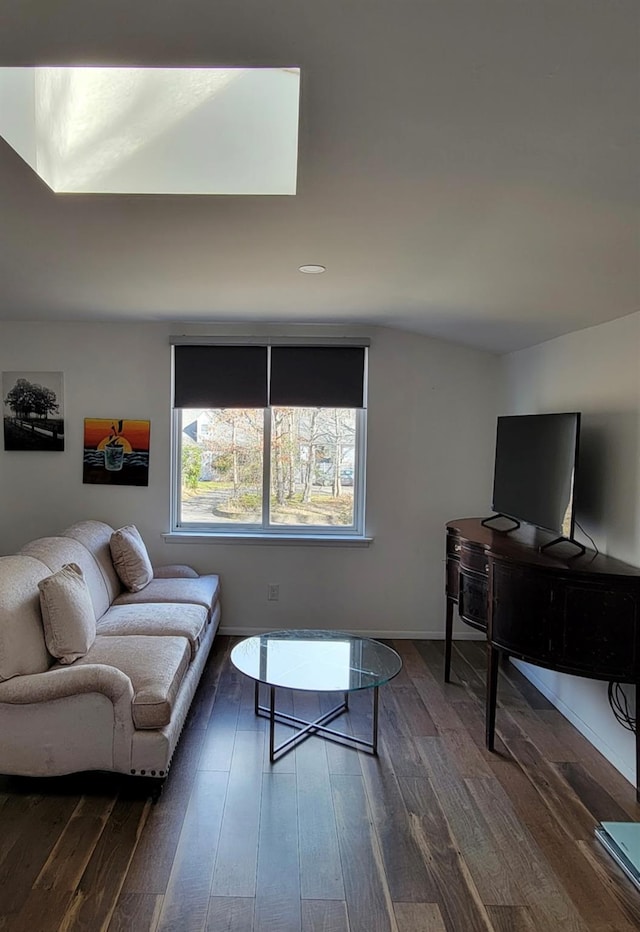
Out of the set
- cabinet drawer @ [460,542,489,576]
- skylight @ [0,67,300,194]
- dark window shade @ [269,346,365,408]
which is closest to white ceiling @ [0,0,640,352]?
skylight @ [0,67,300,194]

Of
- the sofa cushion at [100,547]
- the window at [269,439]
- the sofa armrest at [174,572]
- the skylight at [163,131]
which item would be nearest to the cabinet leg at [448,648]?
the window at [269,439]

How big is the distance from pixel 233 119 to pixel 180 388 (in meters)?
2.39

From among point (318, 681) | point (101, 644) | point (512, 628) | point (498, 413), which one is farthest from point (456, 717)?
point (498, 413)

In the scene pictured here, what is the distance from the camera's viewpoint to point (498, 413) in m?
4.20

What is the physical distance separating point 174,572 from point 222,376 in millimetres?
1431

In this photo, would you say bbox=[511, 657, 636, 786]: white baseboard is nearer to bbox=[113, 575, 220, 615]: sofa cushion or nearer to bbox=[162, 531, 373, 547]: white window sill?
bbox=[162, 531, 373, 547]: white window sill

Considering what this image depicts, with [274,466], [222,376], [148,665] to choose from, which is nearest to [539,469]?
[274,466]

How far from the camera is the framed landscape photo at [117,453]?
4156 mm

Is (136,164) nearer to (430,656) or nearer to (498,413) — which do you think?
(498,413)

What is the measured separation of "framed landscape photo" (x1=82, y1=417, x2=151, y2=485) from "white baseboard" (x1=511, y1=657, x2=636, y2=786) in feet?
9.22

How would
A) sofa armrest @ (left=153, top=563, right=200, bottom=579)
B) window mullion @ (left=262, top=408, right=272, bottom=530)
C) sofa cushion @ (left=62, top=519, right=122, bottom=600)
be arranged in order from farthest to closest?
window mullion @ (left=262, top=408, right=272, bottom=530), sofa armrest @ (left=153, top=563, right=200, bottom=579), sofa cushion @ (left=62, top=519, right=122, bottom=600)

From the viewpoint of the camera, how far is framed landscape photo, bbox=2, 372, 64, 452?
412 centimetres

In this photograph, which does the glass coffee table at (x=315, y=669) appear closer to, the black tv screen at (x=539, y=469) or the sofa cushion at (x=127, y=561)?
the sofa cushion at (x=127, y=561)

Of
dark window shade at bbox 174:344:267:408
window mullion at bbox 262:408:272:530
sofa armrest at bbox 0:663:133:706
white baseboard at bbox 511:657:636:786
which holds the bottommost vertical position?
white baseboard at bbox 511:657:636:786
